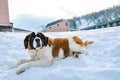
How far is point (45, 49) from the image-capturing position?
433cm

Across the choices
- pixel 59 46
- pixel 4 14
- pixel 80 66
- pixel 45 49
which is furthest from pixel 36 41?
Answer: pixel 4 14

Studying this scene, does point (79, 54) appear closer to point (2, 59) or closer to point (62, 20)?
point (2, 59)

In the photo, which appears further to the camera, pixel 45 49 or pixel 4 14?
pixel 4 14

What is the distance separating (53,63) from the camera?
4.33 m

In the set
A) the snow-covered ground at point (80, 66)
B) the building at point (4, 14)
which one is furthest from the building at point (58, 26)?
the snow-covered ground at point (80, 66)

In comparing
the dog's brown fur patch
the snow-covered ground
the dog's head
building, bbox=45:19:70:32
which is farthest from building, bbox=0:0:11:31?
the dog's head

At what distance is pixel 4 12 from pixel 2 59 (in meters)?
15.1

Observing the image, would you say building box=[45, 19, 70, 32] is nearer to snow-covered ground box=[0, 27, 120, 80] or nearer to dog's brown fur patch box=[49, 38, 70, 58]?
snow-covered ground box=[0, 27, 120, 80]

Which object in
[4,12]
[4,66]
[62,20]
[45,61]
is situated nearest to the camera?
[45,61]

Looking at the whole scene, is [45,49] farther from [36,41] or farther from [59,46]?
[59,46]

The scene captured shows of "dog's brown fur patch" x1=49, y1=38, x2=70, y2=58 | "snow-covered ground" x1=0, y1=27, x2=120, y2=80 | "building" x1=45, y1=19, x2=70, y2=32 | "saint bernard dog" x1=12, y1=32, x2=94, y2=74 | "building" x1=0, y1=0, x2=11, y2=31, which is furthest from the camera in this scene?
"building" x1=45, y1=19, x2=70, y2=32

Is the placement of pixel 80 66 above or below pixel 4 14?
below

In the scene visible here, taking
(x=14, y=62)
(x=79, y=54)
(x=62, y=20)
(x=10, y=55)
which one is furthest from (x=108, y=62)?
(x=62, y=20)

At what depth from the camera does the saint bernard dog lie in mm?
4223
